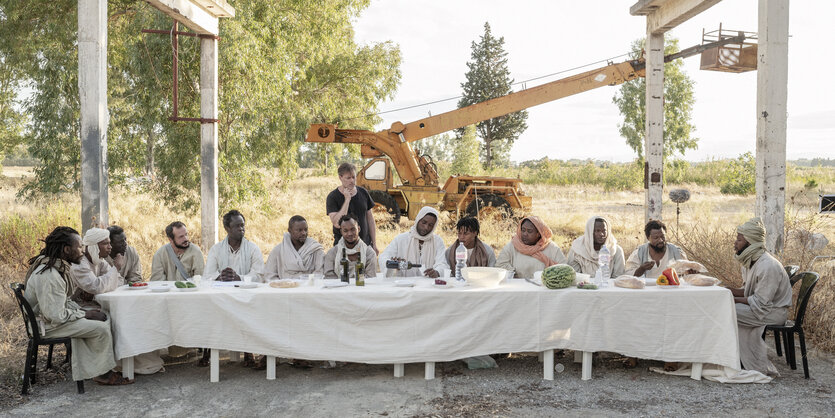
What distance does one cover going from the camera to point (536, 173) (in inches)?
1393

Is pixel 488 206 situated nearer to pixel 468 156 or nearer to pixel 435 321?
pixel 435 321

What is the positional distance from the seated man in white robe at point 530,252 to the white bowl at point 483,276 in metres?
0.90

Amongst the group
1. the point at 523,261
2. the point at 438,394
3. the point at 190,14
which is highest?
the point at 190,14

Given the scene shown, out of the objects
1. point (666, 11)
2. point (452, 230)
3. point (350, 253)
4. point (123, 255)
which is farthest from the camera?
point (452, 230)

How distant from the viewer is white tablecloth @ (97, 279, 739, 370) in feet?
15.6

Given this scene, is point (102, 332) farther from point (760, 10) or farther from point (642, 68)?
point (642, 68)

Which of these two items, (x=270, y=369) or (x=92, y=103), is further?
(x=92, y=103)

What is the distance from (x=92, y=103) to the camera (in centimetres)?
610

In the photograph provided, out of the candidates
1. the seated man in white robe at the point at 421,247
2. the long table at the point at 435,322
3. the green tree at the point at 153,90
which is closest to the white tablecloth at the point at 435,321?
the long table at the point at 435,322

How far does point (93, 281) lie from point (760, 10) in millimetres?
6662

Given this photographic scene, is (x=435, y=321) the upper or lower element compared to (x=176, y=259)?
lower

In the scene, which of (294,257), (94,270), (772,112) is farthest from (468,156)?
(94,270)

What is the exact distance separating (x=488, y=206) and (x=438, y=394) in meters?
9.35

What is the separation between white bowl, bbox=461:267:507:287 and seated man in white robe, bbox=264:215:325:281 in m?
1.63
